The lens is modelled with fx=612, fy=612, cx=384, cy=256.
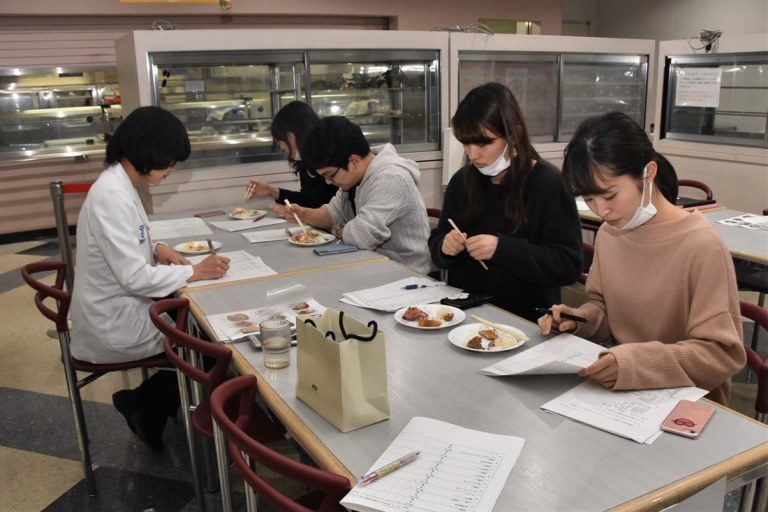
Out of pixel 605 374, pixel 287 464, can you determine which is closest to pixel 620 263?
pixel 605 374

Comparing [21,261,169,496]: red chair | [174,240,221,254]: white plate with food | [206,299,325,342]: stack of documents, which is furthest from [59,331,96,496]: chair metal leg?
[206,299,325,342]: stack of documents

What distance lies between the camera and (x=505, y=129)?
2.00 metres

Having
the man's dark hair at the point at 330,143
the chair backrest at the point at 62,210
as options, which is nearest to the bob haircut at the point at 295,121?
the man's dark hair at the point at 330,143

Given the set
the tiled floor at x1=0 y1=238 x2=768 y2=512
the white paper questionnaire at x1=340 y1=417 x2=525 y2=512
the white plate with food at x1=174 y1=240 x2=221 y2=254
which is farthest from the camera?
the white plate with food at x1=174 y1=240 x2=221 y2=254

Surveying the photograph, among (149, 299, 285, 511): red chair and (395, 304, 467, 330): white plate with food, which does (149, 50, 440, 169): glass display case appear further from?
(395, 304, 467, 330): white plate with food

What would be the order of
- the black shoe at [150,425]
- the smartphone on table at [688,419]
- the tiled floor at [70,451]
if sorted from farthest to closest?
the black shoe at [150,425] → the tiled floor at [70,451] → the smartphone on table at [688,419]

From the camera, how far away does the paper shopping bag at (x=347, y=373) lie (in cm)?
122

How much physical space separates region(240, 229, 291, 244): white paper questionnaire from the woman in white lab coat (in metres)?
0.65

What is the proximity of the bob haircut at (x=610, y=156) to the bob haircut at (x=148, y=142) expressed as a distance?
1463 mm

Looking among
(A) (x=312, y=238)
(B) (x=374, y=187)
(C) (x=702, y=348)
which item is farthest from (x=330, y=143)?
(C) (x=702, y=348)

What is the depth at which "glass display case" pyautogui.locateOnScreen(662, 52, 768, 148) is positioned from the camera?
441 cm

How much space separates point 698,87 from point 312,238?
344cm

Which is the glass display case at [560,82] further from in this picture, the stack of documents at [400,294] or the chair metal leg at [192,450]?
the chair metal leg at [192,450]

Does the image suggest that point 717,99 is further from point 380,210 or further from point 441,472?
point 441,472
